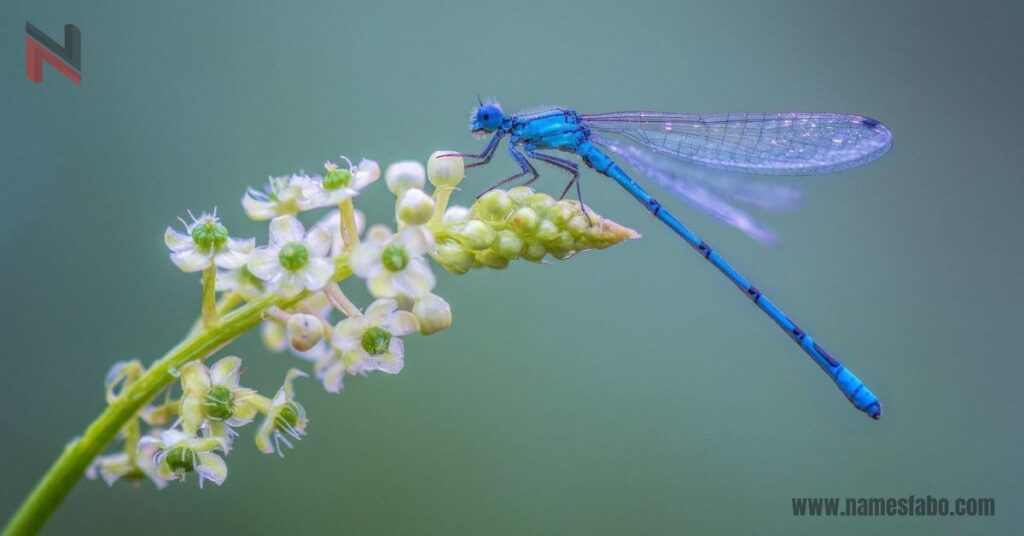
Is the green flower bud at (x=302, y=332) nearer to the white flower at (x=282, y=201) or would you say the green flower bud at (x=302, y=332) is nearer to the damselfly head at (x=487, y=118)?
the white flower at (x=282, y=201)

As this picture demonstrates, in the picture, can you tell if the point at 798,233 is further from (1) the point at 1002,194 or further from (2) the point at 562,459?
(2) the point at 562,459

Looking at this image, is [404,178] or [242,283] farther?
[404,178]

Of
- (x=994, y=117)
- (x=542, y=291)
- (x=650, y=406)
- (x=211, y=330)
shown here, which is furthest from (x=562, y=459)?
(x=994, y=117)

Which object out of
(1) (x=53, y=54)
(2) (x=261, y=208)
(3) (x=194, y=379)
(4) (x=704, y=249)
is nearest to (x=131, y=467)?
(3) (x=194, y=379)

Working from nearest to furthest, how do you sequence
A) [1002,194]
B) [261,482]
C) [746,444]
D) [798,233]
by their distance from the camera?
[261,482], [746,444], [798,233], [1002,194]

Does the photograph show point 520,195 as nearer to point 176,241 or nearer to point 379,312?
point 379,312

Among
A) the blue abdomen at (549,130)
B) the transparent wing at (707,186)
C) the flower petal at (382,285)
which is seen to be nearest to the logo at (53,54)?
the blue abdomen at (549,130)

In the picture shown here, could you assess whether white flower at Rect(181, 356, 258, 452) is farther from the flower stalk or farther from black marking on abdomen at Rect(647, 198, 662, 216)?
black marking on abdomen at Rect(647, 198, 662, 216)
